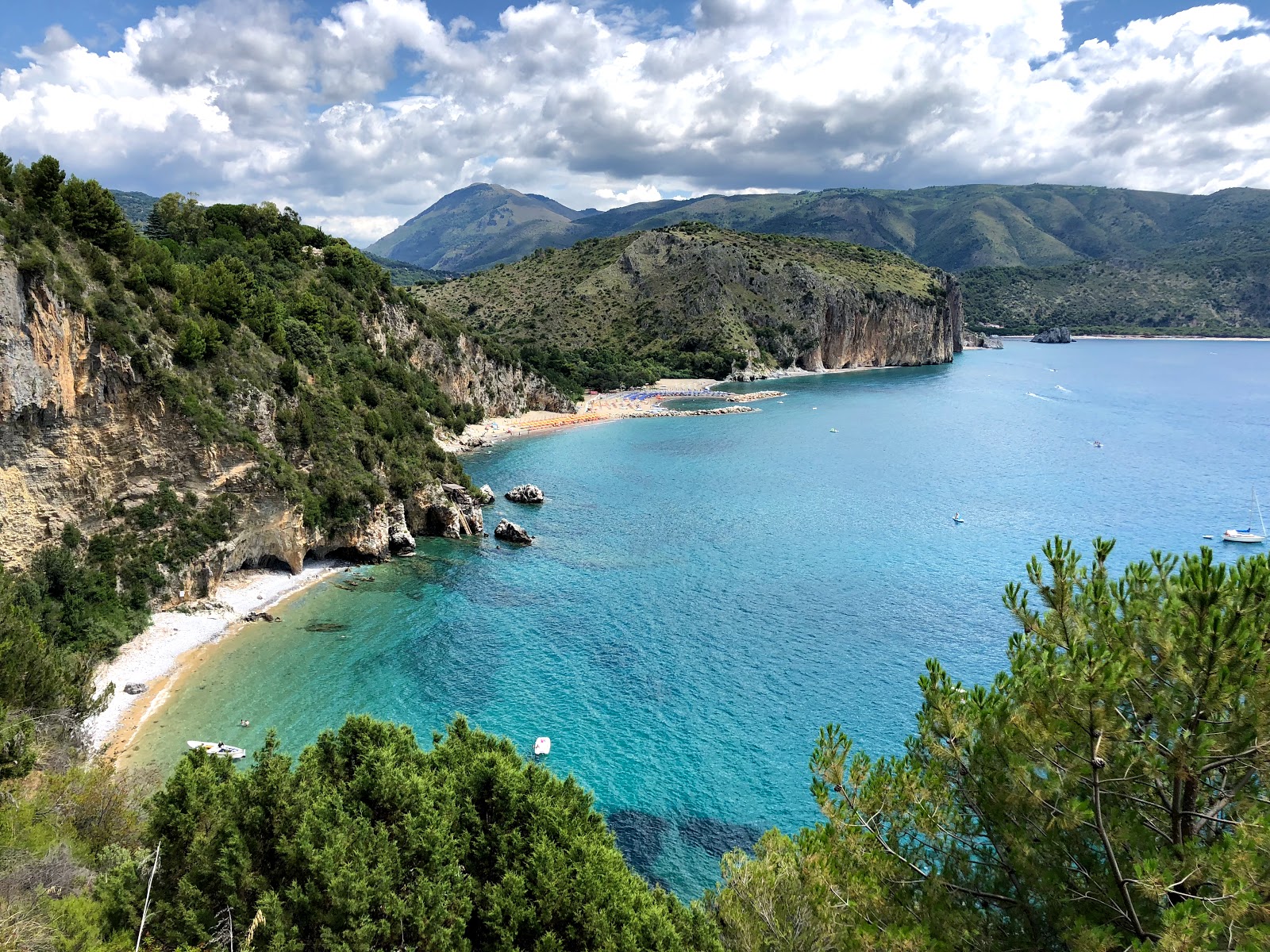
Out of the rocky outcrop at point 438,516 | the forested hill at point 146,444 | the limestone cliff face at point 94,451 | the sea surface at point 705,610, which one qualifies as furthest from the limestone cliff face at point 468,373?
the limestone cliff face at point 94,451

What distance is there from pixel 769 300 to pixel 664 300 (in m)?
22.3

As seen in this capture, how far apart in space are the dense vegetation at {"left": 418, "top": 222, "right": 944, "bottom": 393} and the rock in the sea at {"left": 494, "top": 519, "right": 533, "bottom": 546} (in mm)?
76344

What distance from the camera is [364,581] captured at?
3591 cm

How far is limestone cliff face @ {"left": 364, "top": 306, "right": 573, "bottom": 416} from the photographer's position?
225ft

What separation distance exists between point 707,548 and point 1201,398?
318 feet

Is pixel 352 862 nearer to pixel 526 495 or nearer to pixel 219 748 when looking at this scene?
pixel 219 748

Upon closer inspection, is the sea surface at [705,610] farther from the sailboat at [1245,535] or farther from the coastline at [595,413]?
the coastline at [595,413]

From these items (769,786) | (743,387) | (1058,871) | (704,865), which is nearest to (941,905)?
(1058,871)

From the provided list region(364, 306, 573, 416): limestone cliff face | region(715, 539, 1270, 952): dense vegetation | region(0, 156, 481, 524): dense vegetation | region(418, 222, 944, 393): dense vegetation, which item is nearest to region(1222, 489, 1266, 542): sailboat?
region(715, 539, 1270, 952): dense vegetation

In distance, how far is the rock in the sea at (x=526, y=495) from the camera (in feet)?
169

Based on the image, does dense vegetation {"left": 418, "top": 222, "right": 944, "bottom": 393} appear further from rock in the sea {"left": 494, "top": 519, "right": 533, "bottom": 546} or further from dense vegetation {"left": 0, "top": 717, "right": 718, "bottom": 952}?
dense vegetation {"left": 0, "top": 717, "right": 718, "bottom": 952}

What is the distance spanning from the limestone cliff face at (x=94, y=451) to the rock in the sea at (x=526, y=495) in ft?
55.7

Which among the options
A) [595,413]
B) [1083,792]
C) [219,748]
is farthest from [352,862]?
[595,413]

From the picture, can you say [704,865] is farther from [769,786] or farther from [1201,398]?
[1201,398]
